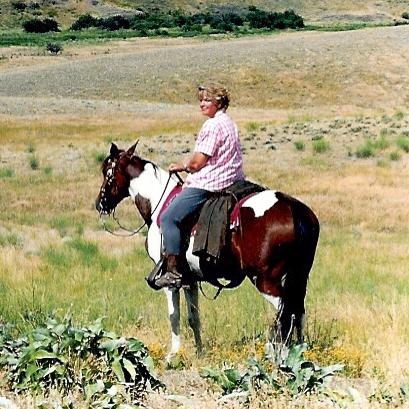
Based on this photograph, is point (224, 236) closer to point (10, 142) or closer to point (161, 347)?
point (161, 347)

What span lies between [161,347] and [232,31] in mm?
100758

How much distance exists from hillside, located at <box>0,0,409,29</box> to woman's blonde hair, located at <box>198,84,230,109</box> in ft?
407

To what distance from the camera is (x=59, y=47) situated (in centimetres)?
8688

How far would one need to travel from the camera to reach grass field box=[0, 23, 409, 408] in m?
10.1

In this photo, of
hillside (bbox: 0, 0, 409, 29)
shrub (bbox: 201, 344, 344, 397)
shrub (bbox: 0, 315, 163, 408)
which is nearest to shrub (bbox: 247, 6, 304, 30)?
hillside (bbox: 0, 0, 409, 29)

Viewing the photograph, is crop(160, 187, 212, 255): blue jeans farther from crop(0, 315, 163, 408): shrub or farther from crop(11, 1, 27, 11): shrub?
crop(11, 1, 27, 11): shrub

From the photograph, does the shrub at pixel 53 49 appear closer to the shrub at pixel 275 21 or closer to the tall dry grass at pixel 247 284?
the shrub at pixel 275 21

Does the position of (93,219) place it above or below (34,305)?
below

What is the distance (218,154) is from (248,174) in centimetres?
1759

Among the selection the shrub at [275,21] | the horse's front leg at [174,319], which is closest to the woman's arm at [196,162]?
the horse's front leg at [174,319]

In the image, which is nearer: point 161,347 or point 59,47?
point 161,347

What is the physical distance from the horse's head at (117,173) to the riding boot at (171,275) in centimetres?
122

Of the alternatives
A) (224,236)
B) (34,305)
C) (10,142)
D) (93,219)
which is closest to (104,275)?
(34,305)

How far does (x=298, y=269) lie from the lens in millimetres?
9195
